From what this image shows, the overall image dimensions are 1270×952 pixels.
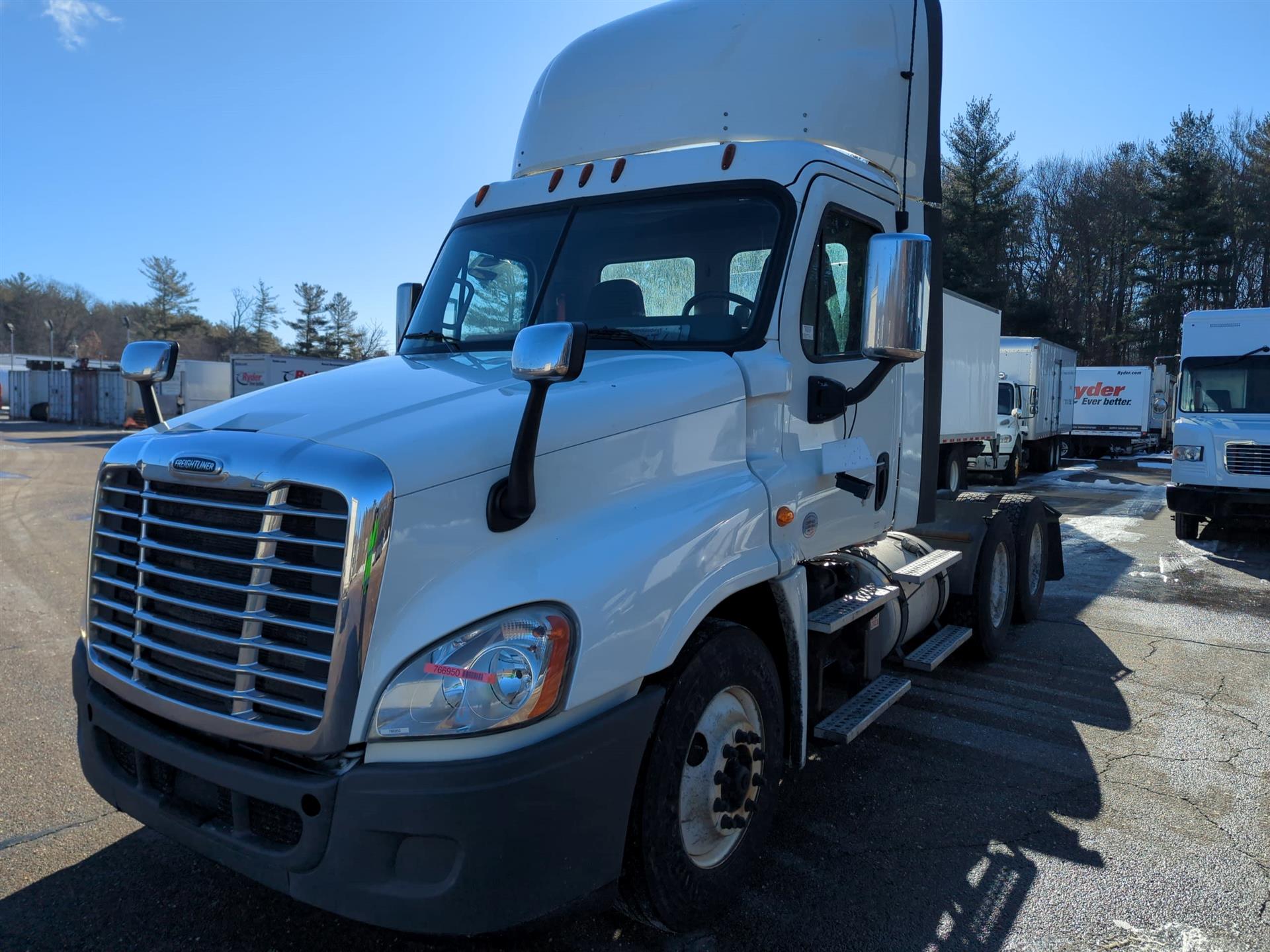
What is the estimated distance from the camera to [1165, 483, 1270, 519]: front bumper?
1174 centimetres

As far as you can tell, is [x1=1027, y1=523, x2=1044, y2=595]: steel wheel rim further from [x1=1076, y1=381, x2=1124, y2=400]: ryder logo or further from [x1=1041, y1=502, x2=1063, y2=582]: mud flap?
[x1=1076, y1=381, x2=1124, y2=400]: ryder logo

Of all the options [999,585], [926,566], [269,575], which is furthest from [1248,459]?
[269,575]

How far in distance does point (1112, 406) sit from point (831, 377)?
32.4 metres

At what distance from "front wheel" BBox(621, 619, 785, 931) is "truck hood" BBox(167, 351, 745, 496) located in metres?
0.83

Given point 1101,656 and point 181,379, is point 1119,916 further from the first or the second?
point 181,379

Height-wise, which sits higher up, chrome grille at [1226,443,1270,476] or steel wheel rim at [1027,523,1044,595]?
chrome grille at [1226,443,1270,476]

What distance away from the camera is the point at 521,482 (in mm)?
2496

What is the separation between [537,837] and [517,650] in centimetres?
50

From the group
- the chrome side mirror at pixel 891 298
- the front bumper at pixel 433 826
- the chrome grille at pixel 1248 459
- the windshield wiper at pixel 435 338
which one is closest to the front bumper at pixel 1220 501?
the chrome grille at pixel 1248 459

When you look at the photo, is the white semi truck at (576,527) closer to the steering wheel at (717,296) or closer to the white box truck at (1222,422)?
the steering wheel at (717,296)

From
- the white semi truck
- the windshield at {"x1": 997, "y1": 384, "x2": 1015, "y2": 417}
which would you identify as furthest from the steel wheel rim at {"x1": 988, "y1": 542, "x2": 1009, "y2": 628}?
the windshield at {"x1": 997, "y1": 384, "x2": 1015, "y2": 417}

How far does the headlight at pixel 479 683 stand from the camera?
2324 mm

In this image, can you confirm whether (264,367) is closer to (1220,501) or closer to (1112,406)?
(1112,406)

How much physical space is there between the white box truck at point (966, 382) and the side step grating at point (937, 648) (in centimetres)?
894
